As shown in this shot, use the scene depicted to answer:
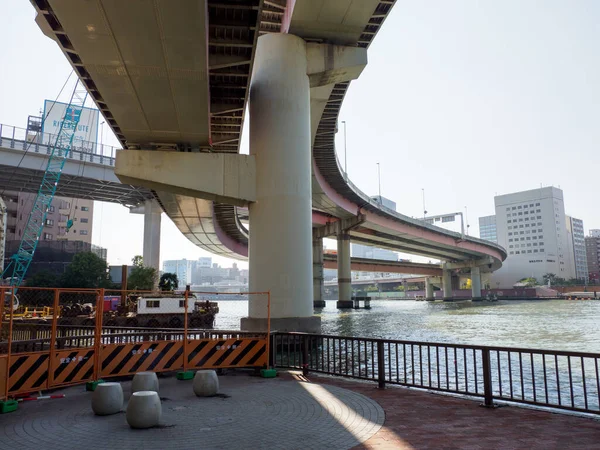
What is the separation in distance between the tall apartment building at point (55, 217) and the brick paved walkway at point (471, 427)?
93.6 meters

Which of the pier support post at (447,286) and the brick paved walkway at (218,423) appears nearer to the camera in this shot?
the brick paved walkway at (218,423)

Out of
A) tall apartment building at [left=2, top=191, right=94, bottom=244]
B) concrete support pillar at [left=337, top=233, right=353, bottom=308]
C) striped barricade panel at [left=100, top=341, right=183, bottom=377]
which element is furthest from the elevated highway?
tall apartment building at [left=2, top=191, right=94, bottom=244]

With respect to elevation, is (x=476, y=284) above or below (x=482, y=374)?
above

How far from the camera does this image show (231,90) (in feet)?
64.0

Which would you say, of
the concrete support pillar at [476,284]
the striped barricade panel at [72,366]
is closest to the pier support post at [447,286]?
the concrete support pillar at [476,284]

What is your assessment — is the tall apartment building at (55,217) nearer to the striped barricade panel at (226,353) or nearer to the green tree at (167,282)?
the green tree at (167,282)

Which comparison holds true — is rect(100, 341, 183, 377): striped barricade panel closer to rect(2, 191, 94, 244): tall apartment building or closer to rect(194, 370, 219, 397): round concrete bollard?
rect(194, 370, 219, 397): round concrete bollard

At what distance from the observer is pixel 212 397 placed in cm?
965

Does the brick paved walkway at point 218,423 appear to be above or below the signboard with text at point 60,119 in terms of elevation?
below

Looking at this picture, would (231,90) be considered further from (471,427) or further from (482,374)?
(471,427)

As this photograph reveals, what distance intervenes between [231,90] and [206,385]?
13413 mm

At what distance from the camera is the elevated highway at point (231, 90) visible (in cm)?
1276

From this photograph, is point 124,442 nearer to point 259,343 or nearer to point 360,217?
point 259,343

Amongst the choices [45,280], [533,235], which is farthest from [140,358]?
[533,235]
